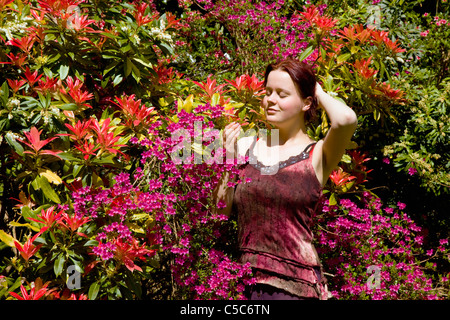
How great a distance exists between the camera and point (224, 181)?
214 cm

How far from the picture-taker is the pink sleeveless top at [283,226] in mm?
1987

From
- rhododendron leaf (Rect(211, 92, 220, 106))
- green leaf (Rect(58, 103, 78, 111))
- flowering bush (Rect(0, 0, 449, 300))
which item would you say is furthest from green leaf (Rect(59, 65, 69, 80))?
rhododendron leaf (Rect(211, 92, 220, 106))

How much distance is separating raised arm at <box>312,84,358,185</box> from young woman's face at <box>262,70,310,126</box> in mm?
121

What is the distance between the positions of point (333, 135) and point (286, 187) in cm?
33

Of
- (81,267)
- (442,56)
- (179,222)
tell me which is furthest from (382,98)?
(81,267)

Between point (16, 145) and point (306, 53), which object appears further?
point (306, 53)

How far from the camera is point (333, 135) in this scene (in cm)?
205

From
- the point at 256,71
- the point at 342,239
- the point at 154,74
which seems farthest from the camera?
the point at 256,71

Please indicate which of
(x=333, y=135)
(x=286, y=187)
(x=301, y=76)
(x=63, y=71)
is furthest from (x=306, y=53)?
(x=63, y=71)

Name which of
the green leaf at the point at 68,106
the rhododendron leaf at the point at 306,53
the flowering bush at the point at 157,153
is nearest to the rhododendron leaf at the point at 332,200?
the flowering bush at the point at 157,153

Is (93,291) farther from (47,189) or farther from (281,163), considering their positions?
(281,163)
